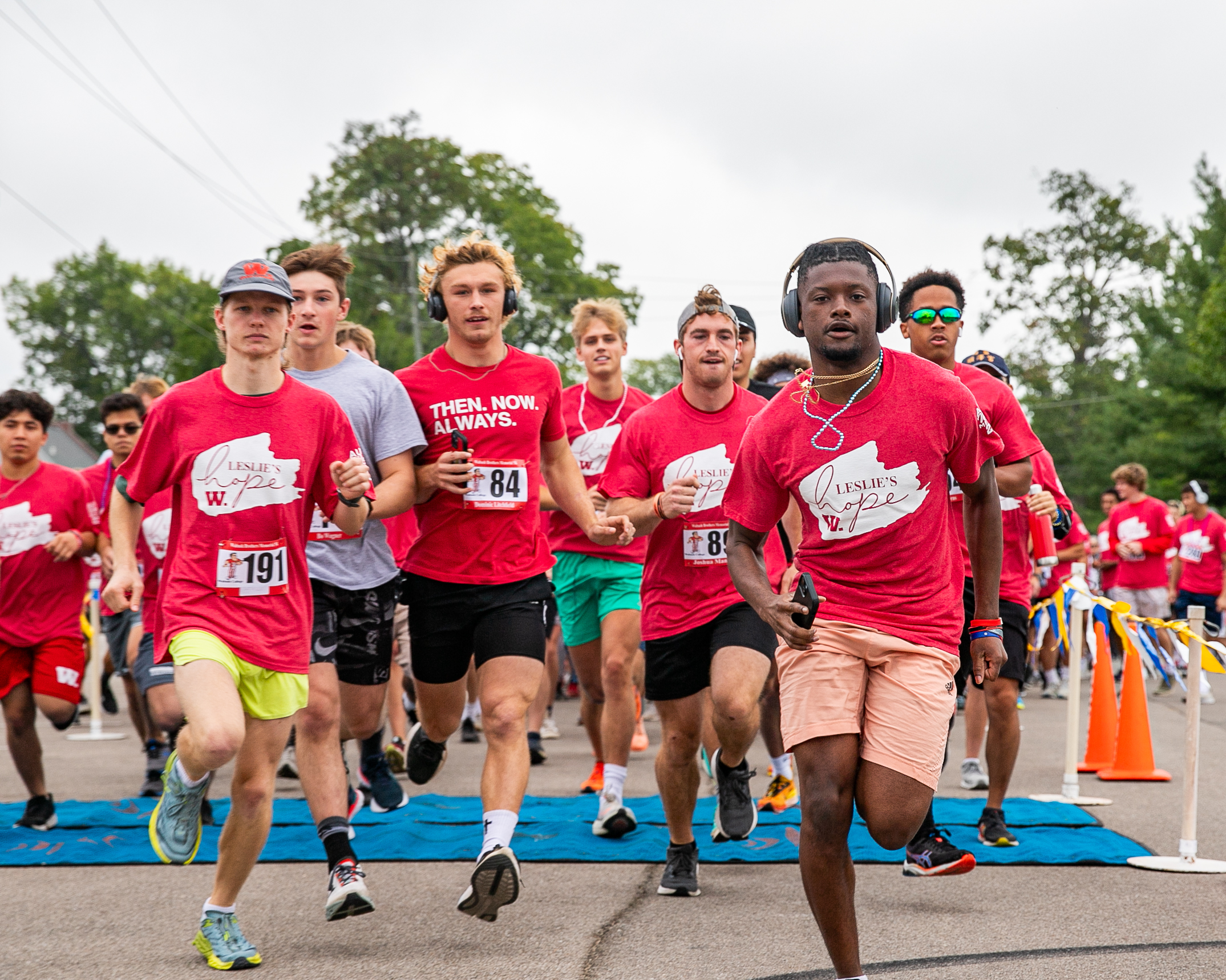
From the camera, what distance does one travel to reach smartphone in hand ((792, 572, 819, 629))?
3.67m

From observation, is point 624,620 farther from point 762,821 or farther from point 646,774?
point 646,774

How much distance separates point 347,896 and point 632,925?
3.49 feet

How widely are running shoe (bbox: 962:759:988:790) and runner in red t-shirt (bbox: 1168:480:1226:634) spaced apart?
8000 millimetres

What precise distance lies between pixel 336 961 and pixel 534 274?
129 ft

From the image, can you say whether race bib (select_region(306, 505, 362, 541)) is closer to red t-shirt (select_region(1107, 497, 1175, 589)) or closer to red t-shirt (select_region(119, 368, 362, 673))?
red t-shirt (select_region(119, 368, 362, 673))

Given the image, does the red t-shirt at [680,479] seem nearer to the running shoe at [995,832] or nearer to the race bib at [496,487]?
the race bib at [496,487]

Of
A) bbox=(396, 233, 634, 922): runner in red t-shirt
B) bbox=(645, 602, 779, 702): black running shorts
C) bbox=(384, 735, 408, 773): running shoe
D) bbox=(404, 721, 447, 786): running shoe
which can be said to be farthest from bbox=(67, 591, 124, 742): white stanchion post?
bbox=(645, 602, 779, 702): black running shorts

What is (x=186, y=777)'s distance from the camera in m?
4.44

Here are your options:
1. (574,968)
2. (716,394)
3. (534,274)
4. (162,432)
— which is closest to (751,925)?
(574,968)

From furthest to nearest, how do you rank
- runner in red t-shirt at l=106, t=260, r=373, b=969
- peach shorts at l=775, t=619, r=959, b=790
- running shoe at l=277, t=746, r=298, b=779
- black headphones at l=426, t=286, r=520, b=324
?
running shoe at l=277, t=746, r=298, b=779 → black headphones at l=426, t=286, r=520, b=324 → runner in red t-shirt at l=106, t=260, r=373, b=969 → peach shorts at l=775, t=619, r=959, b=790

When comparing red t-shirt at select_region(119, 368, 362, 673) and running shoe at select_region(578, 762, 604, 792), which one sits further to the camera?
running shoe at select_region(578, 762, 604, 792)

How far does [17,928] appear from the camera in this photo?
199 inches

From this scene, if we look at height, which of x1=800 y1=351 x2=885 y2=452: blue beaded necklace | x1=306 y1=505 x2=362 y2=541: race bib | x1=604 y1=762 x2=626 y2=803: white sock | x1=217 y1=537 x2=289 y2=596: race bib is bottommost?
x1=604 y1=762 x2=626 y2=803: white sock

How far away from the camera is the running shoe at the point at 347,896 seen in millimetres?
4598
